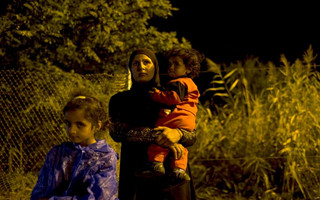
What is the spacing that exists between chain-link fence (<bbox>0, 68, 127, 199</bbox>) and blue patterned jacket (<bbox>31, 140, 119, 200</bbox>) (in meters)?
3.22

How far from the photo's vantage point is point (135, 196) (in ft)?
8.11

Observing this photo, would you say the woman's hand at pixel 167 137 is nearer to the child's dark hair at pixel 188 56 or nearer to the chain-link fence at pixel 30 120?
the child's dark hair at pixel 188 56

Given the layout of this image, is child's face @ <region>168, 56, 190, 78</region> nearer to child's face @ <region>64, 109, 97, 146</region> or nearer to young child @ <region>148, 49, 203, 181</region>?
young child @ <region>148, 49, 203, 181</region>

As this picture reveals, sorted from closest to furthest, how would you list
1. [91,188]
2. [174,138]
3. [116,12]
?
[91,188] < [174,138] < [116,12]

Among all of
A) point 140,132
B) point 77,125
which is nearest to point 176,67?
point 140,132

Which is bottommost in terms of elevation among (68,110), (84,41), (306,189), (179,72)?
(306,189)

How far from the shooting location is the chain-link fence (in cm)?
555

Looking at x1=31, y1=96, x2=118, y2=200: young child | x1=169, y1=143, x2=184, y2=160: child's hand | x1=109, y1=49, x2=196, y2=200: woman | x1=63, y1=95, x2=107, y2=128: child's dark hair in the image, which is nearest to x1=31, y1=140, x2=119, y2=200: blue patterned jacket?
x1=31, y1=96, x2=118, y2=200: young child

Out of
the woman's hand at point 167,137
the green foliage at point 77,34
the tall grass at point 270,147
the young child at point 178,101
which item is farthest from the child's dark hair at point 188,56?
the green foliage at point 77,34

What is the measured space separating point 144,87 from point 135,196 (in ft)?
2.30

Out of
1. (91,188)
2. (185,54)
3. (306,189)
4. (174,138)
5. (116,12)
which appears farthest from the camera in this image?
(116,12)

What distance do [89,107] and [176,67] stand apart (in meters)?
0.66

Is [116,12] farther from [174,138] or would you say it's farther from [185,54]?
[174,138]

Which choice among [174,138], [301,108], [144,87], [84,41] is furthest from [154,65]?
[84,41]
